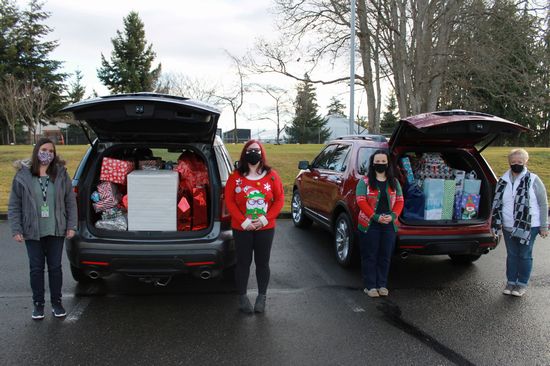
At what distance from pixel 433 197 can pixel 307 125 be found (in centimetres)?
5495

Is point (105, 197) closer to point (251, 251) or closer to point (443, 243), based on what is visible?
point (251, 251)

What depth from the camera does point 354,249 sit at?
518cm

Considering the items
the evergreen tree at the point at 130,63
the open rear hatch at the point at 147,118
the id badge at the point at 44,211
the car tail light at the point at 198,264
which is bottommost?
the car tail light at the point at 198,264

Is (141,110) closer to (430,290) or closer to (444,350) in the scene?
(444,350)

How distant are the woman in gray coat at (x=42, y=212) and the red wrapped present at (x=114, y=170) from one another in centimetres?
37

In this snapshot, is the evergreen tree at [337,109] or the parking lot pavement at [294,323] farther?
the evergreen tree at [337,109]

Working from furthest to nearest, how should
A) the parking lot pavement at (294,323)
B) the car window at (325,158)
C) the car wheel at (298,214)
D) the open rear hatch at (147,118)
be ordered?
the car wheel at (298,214) → the car window at (325,158) → the open rear hatch at (147,118) → the parking lot pavement at (294,323)

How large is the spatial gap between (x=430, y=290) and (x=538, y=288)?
126 cm

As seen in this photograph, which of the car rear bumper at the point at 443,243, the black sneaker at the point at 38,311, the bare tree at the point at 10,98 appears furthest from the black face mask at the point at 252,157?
the bare tree at the point at 10,98

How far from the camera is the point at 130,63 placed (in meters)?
44.1

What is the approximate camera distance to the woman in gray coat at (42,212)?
3674 mm

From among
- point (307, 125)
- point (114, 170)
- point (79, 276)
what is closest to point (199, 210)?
point (114, 170)

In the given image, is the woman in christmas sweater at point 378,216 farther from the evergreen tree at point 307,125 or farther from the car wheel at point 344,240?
the evergreen tree at point 307,125

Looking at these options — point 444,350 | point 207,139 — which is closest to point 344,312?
point 444,350
